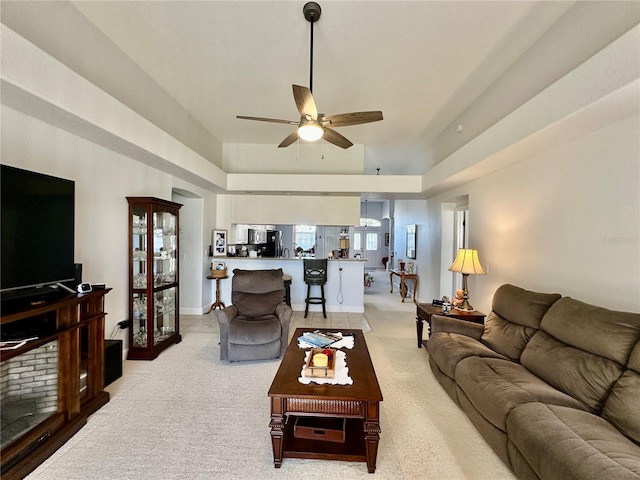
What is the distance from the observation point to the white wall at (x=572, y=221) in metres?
2.15

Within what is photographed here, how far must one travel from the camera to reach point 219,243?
234 inches

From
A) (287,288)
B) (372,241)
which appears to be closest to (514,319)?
(287,288)

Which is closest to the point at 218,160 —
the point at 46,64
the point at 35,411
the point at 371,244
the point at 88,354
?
the point at 46,64

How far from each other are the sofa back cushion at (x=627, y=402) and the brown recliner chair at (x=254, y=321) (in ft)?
8.89

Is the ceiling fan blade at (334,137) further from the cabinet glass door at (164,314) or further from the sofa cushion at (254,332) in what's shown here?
the cabinet glass door at (164,314)

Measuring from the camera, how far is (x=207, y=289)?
18.6 feet

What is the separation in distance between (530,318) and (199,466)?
278 centimetres

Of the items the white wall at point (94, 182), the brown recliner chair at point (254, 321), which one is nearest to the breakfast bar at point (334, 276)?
the brown recliner chair at point (254, 321)

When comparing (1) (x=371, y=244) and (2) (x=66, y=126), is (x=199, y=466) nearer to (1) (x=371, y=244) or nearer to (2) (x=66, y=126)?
(2) (x=66, y=126)

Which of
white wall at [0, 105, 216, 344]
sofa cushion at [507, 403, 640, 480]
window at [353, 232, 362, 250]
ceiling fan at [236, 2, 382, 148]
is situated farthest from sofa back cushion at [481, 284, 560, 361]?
window at [353, 232, 362, 250]

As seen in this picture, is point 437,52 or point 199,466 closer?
point 199,466

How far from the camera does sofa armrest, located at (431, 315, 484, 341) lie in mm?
3051

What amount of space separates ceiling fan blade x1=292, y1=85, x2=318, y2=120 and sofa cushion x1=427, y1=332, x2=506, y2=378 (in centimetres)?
240

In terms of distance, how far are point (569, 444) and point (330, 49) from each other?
3.44m
